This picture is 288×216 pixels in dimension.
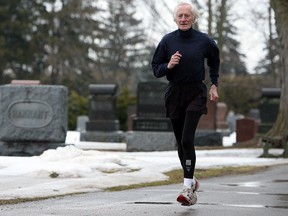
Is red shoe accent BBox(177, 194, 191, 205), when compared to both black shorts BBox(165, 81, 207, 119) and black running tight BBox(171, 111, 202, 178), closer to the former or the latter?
black running tight BBox(171, 111, 202, 178)

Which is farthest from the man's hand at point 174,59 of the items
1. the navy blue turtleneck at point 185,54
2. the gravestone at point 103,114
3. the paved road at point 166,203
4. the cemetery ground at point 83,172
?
the gravestone at point 103,114

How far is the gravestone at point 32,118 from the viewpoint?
52.0 feet

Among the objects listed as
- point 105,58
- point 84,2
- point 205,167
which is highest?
point 84,2

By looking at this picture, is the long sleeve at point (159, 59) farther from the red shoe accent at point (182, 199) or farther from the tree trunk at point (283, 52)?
the tree trunk at point (283, 52)

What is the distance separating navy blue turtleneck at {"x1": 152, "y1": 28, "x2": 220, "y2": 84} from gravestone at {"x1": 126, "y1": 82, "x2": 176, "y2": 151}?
542 inches

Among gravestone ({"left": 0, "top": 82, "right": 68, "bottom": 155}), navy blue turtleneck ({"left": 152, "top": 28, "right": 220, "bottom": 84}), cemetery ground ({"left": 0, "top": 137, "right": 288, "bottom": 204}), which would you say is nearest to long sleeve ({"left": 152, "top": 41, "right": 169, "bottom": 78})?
navy blue turtleneck ({"left": 152, "top": 28, "right": 220, "bottom": 84})

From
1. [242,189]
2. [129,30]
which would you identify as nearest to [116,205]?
[242,189]

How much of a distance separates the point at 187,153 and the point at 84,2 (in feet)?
166

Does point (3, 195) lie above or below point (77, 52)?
below

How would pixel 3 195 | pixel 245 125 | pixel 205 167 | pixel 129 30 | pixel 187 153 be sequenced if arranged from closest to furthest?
pixel 187 153 < pixel 3 195 < pixel 205 167 < pixel 245 125 < pixel 129 30

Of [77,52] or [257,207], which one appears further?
[77,52]

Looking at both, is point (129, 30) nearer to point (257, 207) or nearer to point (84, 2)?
point (84, 2)

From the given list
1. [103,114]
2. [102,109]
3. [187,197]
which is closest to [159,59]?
[187,197]

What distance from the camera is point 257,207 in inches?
290
